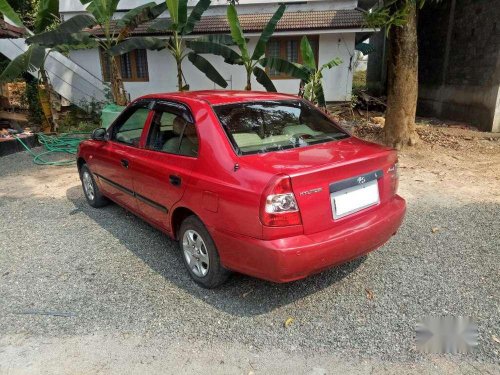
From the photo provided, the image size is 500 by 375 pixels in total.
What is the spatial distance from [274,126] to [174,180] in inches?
39.8

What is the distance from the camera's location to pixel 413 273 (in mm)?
3480

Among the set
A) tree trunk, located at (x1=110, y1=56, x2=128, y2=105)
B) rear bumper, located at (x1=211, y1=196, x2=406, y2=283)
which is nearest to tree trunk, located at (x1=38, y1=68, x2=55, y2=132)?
tree trunk, located at (x1=110, y1=56, x2=128, y2=105)

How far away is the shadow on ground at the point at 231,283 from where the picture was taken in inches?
124

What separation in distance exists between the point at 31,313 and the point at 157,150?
173 cm

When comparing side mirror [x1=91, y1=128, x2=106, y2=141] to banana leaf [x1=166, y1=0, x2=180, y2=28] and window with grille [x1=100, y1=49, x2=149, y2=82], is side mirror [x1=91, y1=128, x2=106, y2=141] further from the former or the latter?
window with grille [x1=100, y1=49, x2=149, y2=82]

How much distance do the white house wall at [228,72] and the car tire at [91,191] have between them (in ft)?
30.5

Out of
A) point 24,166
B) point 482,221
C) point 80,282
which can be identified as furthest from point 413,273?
point 24,166

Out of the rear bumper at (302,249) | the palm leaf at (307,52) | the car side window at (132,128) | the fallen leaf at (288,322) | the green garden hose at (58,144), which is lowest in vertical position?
the fallen leaf at (288,322)

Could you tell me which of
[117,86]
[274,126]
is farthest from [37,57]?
[274,126]

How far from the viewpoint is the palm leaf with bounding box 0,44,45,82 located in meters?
8.84

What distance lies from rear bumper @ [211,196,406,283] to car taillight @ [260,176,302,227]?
0.14 meters

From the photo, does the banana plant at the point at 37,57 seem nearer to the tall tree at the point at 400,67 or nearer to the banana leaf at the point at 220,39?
the banana leaf at the point at 220,39

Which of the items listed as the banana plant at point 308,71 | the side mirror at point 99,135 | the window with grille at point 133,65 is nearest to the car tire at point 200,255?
the side mirror at point 99,135

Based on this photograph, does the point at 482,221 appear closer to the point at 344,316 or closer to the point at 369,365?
the point at 344,316
